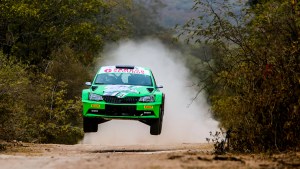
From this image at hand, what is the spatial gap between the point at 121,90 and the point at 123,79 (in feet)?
4.94

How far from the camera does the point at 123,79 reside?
49.2ft

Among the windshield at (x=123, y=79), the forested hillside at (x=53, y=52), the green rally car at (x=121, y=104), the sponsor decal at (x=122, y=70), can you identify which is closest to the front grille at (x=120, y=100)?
the green rally car at (x=121, y=104)

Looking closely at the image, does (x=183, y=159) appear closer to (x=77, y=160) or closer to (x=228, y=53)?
(x=77, y=160)

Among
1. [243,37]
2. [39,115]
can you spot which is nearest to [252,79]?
[243,37]

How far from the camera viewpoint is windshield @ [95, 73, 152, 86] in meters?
14.9

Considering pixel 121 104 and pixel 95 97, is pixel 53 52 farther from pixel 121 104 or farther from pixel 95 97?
pixel 121 104

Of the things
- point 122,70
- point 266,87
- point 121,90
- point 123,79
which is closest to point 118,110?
point 121,90

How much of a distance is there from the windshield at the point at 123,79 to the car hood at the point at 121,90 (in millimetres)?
721

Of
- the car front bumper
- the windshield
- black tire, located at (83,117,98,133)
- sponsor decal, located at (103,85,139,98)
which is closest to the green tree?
the car front bumper

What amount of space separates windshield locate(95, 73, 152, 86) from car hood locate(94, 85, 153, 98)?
0.72m

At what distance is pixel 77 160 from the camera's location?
8914mm

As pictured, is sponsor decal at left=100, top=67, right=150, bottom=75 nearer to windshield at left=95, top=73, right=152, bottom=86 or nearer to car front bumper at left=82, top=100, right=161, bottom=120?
windshield at left=95, top=73, right=152, bottom=86

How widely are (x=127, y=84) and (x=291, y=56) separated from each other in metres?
6.19

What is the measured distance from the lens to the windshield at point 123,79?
14875 mm
